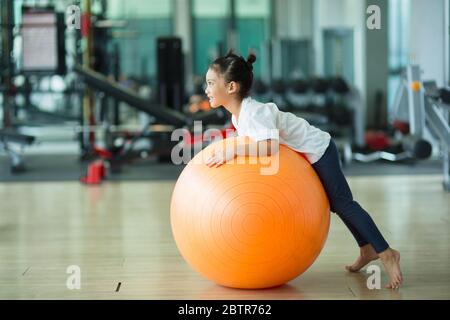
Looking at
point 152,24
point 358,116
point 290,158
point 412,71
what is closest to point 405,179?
point 412,71

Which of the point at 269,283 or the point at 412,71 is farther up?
the point at 412,71

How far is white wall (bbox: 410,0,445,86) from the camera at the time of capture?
305 inches

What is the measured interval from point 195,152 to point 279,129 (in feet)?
14.7

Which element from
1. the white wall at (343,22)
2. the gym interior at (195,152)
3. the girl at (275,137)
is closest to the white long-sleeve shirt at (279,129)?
the girl at (275,137)

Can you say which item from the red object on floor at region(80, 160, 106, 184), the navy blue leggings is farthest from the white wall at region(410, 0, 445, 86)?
the navy blue leggings

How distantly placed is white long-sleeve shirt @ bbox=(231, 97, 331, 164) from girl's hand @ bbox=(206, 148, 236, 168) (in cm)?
9

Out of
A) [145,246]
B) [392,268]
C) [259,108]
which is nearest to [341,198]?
[392,268]

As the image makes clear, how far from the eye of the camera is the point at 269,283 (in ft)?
9.05

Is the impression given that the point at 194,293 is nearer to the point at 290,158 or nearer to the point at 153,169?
the point at 290,158

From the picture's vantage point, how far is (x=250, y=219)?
2.60m

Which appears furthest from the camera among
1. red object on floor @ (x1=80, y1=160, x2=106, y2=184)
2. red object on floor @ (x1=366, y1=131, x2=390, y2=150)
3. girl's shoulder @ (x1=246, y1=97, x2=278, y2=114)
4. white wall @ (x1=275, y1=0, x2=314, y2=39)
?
white wall @ (x1=275, y1=0, x2=314, y2=39)

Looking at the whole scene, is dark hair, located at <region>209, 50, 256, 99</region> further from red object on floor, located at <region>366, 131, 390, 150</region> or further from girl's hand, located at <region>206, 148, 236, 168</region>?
red object on floor, located at <region>366, 131, 390, 150</region>

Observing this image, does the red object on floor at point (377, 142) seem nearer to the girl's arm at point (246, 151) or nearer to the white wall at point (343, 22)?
the white wall at point (343, 22)
